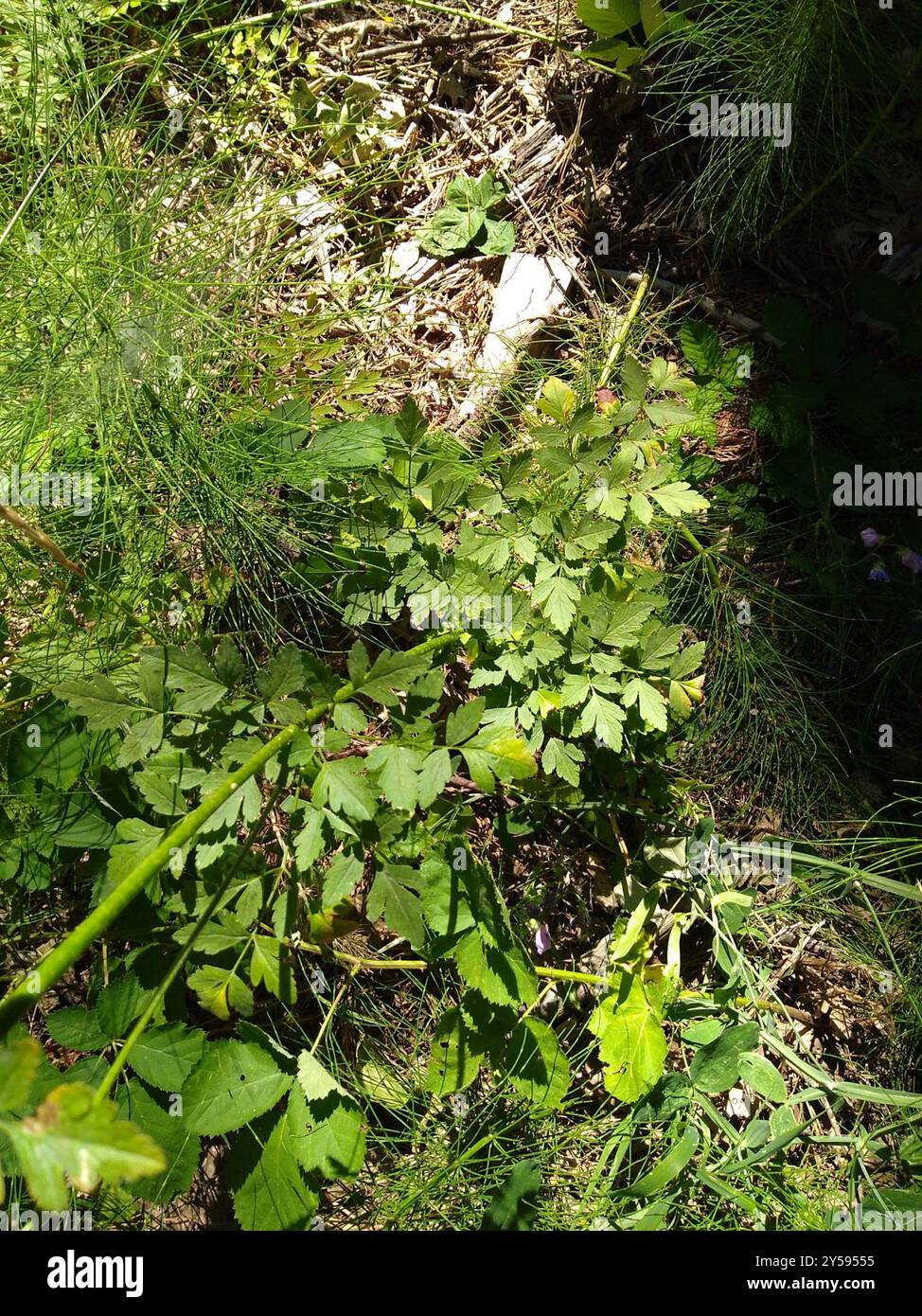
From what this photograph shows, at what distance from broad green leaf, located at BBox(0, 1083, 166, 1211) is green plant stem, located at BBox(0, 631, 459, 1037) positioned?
10cm

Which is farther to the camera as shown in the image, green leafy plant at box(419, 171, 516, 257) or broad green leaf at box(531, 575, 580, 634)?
green leafy plant at box(419, 171, 516, 257)

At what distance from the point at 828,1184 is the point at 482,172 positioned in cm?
221

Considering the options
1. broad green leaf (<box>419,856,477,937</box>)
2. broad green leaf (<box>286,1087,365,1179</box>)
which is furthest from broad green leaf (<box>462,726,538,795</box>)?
broad green leaf (<box>286,1087,365,1179</box>)

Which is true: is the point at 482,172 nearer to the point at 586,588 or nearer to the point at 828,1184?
the point at 586,588

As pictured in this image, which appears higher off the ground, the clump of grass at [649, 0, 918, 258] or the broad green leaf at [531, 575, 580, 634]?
the clump of grass at [649, 0, 918, 258]

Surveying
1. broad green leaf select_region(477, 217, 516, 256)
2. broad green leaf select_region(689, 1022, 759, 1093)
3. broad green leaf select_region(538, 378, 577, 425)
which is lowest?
broad green leaf select_region(689, 1022, 759, 1093)

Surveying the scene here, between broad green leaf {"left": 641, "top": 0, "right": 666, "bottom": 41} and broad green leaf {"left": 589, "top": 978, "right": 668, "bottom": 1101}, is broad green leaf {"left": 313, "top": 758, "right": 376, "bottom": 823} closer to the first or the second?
broad green leaf {"left": 589, "top": 978, "right": 668, "bottom": 1101}

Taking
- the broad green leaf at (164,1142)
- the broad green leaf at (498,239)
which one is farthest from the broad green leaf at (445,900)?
the broad green leaf at (498,239)

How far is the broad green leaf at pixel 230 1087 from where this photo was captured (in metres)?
1.38

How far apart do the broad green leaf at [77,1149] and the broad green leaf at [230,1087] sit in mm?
710

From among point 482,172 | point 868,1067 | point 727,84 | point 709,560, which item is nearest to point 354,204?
point 482,172

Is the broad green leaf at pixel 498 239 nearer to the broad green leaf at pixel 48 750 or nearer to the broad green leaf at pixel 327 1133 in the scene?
the broad green leaf at pixel 48 750

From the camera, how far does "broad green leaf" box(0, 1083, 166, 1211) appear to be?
2.23ft

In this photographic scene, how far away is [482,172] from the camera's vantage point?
211 centimetres
